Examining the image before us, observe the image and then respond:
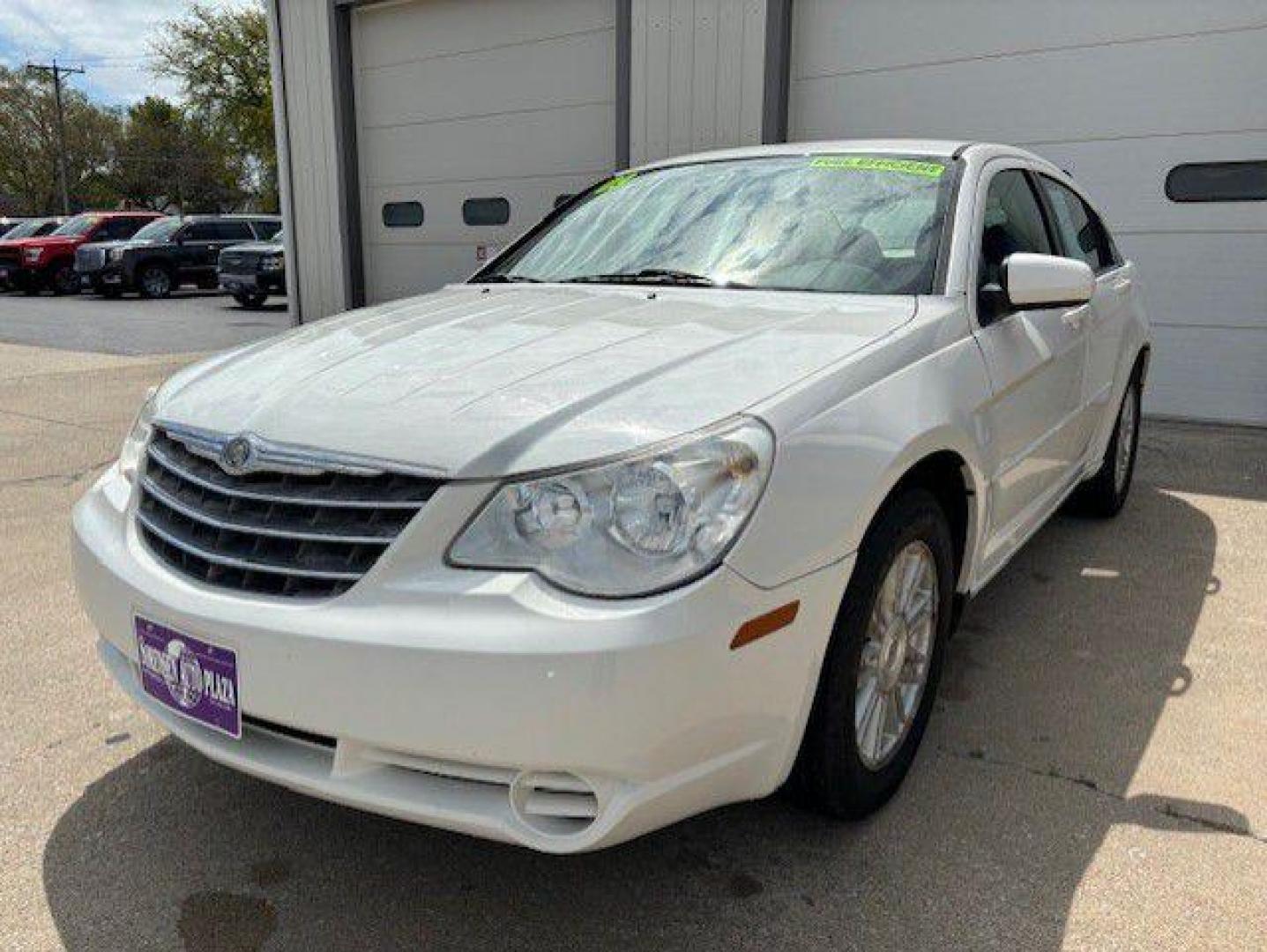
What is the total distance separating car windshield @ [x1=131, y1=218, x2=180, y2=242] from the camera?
68.0ft

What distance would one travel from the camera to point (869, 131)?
7398mm

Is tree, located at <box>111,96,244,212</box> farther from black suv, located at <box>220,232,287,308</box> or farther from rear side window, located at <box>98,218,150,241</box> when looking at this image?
black suv, located at <box>220,232,287,308</box>

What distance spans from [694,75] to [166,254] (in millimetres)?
15981

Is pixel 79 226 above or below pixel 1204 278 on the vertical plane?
below

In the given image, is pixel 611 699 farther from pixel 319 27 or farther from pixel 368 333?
pixel 319 27

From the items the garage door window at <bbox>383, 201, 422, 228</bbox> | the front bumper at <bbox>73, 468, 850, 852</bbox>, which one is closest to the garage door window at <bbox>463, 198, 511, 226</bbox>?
the garage door window at <bbox>383, 201, 422, 228</bbox>

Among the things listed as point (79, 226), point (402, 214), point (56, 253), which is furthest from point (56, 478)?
point (79, 226)

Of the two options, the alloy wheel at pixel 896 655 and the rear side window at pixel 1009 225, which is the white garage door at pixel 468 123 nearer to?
the rear side window at pixel 1009 225

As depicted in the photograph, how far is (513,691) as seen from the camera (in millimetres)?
1663


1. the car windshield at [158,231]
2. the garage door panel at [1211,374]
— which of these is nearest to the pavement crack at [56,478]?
the garage door panel at [1211,374]

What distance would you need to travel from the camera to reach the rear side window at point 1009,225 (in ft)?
9.90

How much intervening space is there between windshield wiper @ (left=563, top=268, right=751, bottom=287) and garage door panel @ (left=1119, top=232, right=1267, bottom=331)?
4300 millimetres

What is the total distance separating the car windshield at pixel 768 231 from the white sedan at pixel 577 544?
0.08 metres

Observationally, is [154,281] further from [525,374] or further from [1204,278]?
[525,374]
